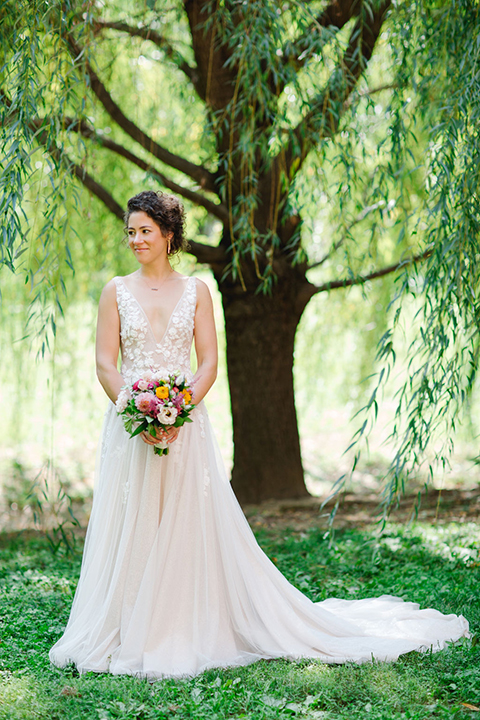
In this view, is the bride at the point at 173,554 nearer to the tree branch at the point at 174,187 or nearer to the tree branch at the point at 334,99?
the tree branch at the point at 334,99

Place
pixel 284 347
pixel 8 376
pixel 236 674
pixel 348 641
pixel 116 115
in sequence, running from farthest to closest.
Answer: pixel 8 376 → pixel 284 347 → pixel 116 115 → pixel 348 641 → pixel 236 674

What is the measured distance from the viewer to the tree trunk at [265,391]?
532 cm

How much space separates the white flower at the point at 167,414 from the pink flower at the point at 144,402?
0.04 m

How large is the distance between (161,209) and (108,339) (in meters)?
0.58

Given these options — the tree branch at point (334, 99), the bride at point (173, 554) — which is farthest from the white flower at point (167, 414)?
the tree branch at point (334, 99)

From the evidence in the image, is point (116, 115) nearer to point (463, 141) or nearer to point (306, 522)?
point (463, 141)

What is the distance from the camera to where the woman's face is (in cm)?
298

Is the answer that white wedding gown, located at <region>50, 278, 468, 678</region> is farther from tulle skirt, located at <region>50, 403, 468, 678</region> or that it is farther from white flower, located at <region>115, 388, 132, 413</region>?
white flower, located at <region>115, 388, 132, 413</region>

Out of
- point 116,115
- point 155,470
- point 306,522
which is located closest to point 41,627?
point 155,470

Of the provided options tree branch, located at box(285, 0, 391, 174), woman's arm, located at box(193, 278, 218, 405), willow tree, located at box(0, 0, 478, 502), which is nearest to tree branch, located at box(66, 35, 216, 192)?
willow tree, located at box(0, 0, 478, 502)

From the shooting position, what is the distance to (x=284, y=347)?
5391 mm

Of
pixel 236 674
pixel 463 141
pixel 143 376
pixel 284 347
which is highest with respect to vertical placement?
pixel 463 141

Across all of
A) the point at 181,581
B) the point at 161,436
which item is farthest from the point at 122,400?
the point at 181,581

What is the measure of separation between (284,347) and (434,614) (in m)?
2.63
